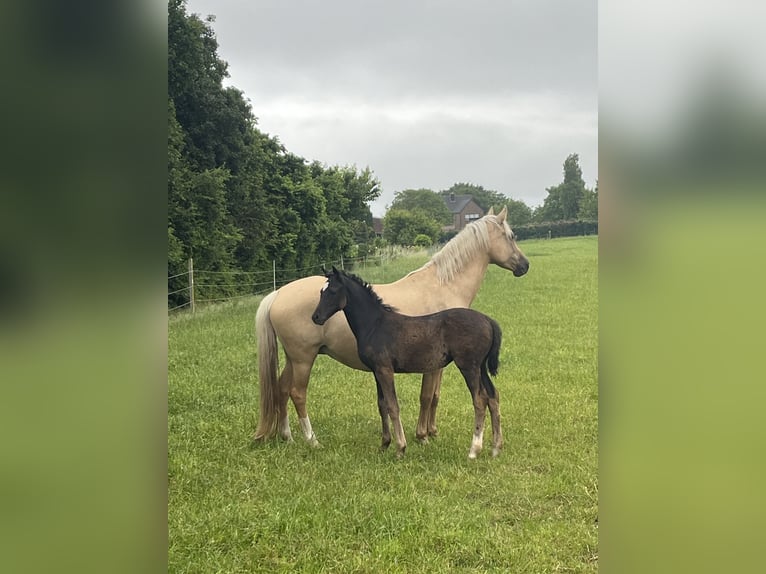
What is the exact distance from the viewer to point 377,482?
3672mm

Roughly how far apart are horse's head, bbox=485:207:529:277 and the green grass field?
1460mm

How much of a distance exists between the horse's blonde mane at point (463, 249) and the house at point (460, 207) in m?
7.63

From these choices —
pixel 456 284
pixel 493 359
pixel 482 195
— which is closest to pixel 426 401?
pixel 493 359

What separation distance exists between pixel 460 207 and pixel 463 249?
908 centimetres

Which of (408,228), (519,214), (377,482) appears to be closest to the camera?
(377,482)

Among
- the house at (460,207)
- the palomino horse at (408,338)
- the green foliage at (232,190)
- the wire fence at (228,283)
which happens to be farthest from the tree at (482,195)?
the palomino horse at (408,338)

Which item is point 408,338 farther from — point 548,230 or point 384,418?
point 548,230

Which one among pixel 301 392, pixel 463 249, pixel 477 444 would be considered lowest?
pixel 477 444

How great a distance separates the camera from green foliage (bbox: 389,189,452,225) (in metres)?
→ 12.4

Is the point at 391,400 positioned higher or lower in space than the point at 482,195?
lower

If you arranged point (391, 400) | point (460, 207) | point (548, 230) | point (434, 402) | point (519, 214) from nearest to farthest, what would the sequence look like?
point (391, 400)
point (434, 402)
point (548, 230)
point (519, 214)
point (460, 207)

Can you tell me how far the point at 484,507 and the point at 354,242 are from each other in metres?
6.97

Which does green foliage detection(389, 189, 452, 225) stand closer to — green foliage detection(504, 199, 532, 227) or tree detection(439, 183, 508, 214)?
tree detection(439, 183, 508, 214)

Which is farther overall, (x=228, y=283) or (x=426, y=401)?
(x=228, y=283)
